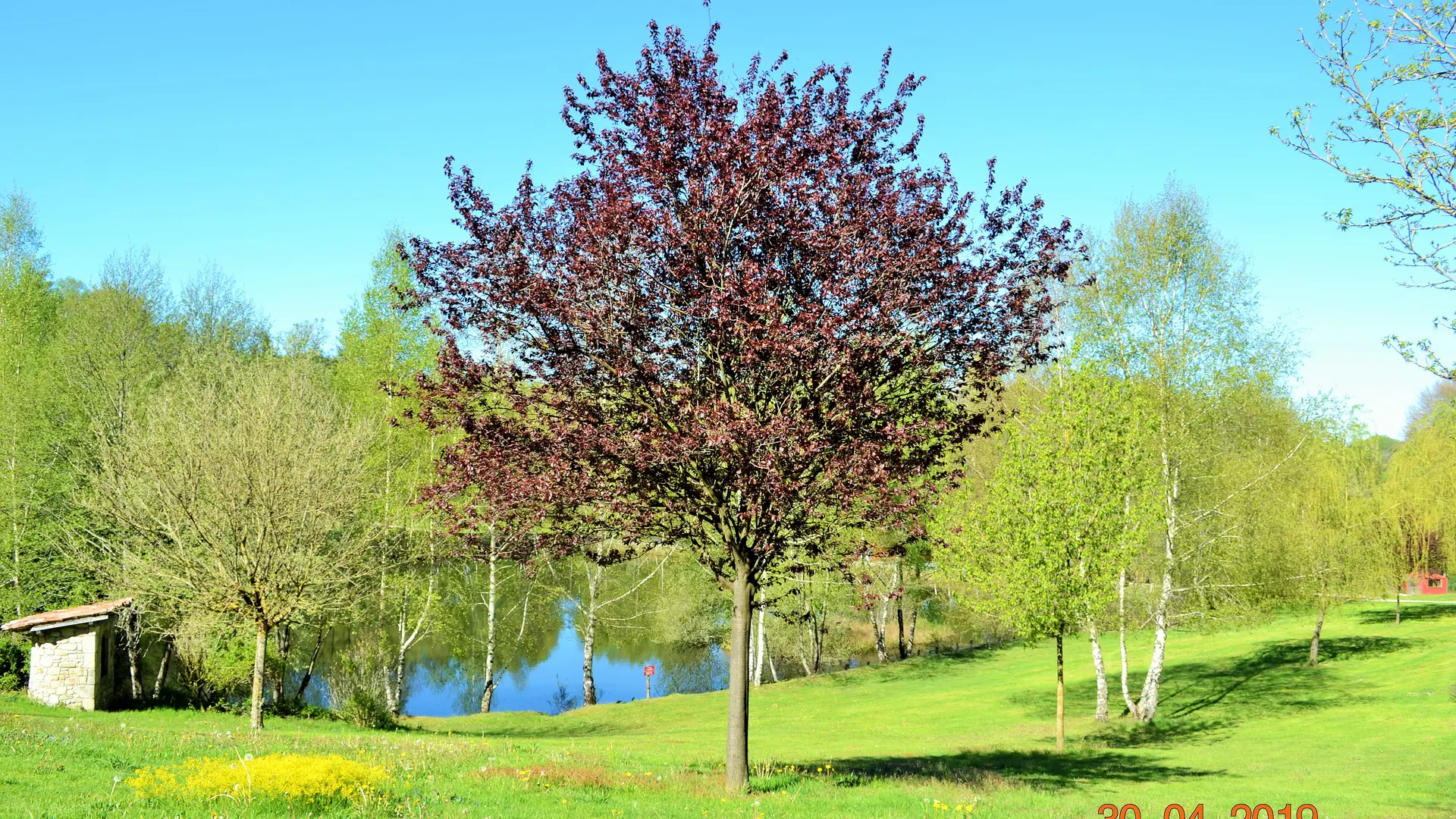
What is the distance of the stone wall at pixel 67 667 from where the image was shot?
27.5 meters

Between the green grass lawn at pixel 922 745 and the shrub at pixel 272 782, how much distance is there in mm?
169

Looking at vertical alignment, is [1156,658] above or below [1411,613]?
above

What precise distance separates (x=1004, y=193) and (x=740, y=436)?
5.73 meters

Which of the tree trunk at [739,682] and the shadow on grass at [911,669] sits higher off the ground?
the tree trunk at [739,682]

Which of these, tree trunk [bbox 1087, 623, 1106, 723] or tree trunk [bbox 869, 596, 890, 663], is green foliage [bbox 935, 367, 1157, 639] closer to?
tree trunk [bbox 1087, 623, 1106, 723]

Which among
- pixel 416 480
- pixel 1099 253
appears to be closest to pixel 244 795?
pixel 416 480

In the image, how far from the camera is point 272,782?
9.27 metres

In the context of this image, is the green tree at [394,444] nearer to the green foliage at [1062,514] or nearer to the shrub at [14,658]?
the shrub at [14,658]

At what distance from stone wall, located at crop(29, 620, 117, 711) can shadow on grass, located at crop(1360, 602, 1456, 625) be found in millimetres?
54271

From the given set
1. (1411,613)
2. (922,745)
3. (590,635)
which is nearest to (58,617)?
(590,635)

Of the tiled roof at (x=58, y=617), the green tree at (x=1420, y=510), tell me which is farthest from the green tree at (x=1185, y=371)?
the tiled roof at (x=58, y=617)

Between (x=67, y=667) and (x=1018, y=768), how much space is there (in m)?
28.0

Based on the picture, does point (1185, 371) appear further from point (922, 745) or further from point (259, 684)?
point (259, 684)

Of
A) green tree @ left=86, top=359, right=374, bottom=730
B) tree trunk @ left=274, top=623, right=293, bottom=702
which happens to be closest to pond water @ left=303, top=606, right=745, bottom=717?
tree trunk @ left=274, top=623, right=293, bottom=702
